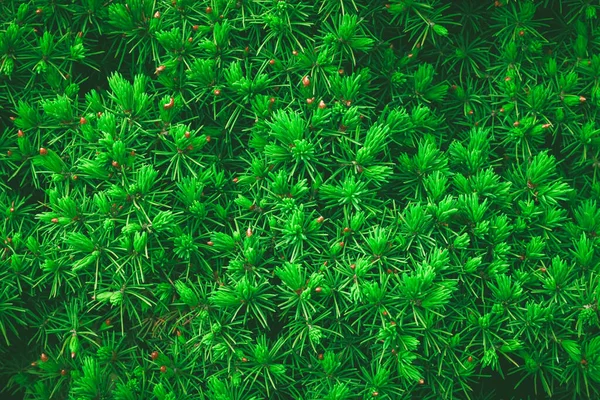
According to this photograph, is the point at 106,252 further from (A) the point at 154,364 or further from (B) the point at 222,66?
(B) the point at 222,66

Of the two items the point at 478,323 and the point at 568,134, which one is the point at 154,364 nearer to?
the point at 478,323

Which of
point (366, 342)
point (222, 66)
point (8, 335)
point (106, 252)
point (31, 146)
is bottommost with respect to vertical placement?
point (8, 335)

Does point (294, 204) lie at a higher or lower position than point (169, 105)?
lower

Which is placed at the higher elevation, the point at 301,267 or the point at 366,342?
the point at 301,267

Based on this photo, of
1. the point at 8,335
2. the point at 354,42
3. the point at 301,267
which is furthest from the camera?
the point at 8,335

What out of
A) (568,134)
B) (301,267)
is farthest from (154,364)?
(568,134)

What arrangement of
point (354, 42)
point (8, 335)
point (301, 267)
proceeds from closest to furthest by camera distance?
1. point (301, 267)
2. point (354, 42)
3. point (8, 335)

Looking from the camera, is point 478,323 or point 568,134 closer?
point 478,323
